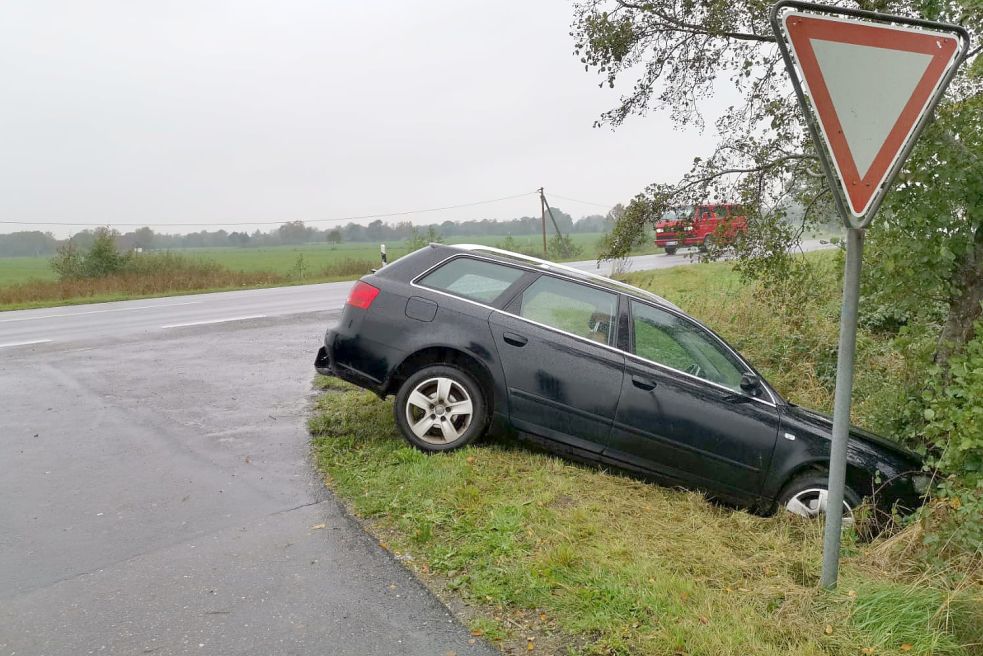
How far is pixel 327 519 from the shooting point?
4500mm

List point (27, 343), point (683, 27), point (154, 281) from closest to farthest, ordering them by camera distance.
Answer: point (683, 27)
point (27, 343)
point (154, 281)

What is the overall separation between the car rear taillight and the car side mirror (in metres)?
2.79

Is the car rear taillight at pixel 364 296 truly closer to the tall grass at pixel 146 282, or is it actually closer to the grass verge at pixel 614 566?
the grass verge at pixel 614 566

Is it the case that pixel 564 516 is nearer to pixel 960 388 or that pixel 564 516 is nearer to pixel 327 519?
pixel 327 519

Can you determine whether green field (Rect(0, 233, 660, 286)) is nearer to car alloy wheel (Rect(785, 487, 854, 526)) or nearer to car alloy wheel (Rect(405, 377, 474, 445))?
car alloy wheel (Rect(405, 377, 474, 445))

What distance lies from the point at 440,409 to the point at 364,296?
42.0 inches

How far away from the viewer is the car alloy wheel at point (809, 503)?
200 inches

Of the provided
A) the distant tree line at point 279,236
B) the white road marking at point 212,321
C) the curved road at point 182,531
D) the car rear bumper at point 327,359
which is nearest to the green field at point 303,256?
the distant tree line at point 279,236

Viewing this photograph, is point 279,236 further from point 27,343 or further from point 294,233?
point 27,343

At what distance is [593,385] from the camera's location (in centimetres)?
526

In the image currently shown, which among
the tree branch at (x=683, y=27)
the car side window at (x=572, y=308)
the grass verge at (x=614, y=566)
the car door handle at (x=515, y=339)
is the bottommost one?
the grass verge at (x=614, y=566)

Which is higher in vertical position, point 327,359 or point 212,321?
point 327,359

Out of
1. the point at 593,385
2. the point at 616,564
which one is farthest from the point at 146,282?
the point at 616,564

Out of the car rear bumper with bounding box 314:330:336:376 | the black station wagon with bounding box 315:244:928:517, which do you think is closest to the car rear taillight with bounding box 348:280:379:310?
the black station wagon with bounding box 315:244:928:517
